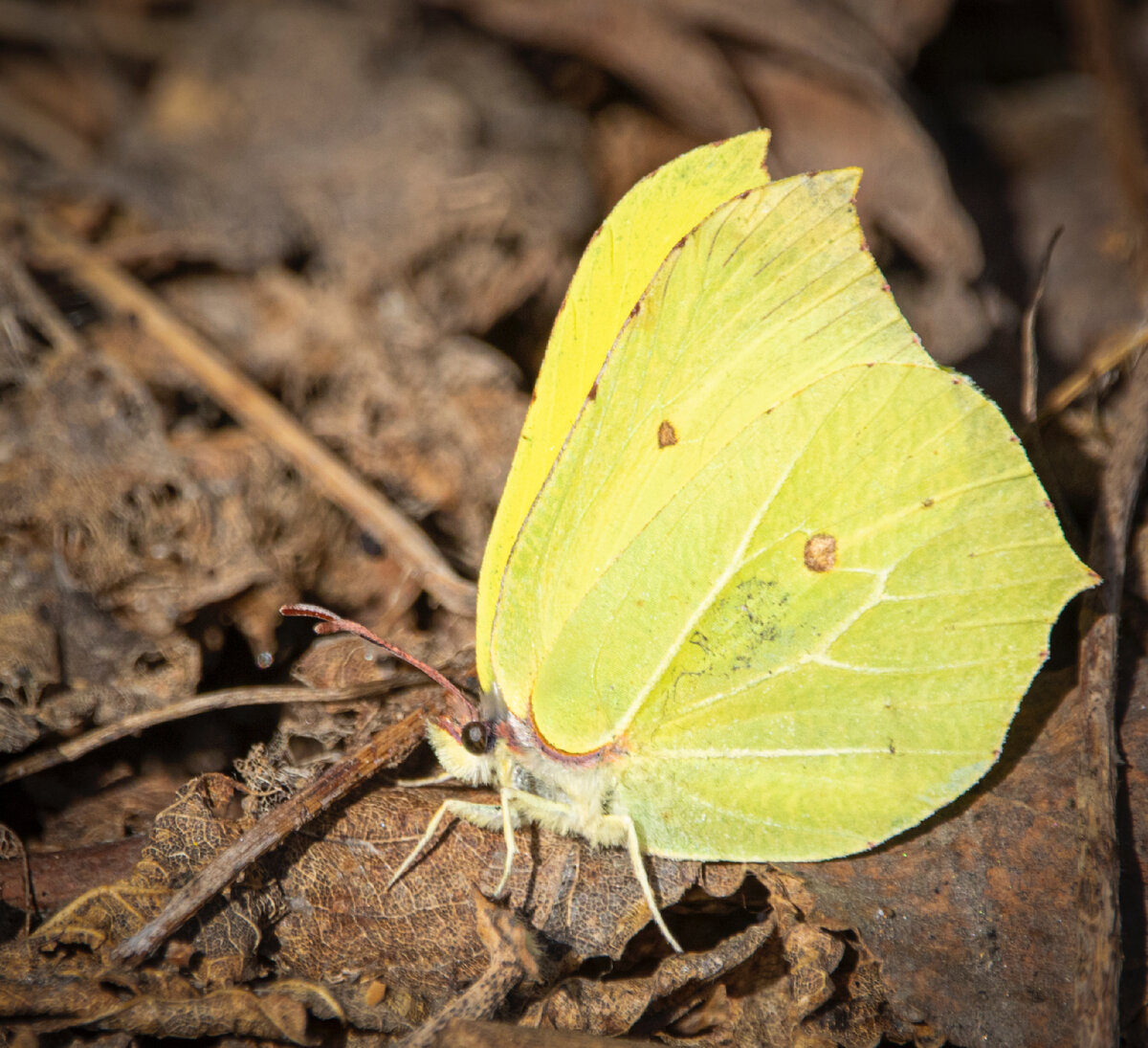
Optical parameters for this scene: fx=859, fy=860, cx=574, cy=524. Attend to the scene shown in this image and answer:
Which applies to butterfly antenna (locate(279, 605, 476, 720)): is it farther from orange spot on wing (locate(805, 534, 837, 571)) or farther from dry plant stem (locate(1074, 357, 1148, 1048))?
dry plant stem (locate(1074, 357, 1148, 1048))

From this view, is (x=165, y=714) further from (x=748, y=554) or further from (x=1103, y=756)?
(x=1103, y=756)

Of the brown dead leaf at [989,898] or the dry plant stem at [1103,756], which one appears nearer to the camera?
the dry plant stem at [1103,756]

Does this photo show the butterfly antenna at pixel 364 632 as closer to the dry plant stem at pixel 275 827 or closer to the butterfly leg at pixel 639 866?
the dry plant stem at pixel 275 827

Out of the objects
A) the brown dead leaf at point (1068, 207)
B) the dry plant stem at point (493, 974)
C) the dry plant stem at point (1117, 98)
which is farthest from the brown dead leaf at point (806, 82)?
the dry plant stem at point (493, 974)

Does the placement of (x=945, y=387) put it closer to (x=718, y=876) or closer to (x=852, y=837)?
(x=852, y=837)

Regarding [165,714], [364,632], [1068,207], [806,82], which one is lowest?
[165,714]

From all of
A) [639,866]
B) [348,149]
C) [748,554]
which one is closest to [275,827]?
[639,866]
